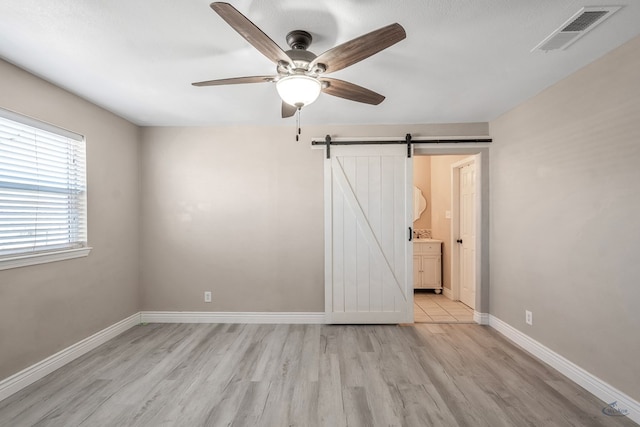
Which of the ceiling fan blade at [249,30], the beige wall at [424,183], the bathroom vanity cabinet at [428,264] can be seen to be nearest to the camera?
the ceiling fan blade at [249,30]

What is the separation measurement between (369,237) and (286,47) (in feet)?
7.33

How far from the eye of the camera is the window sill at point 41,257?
2134 mm

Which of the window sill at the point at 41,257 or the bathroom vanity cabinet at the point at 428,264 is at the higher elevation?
the window sill at the point at 41,257

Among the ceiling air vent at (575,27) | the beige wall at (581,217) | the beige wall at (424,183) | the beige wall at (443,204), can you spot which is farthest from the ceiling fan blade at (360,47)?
the beige wall at (424,183)

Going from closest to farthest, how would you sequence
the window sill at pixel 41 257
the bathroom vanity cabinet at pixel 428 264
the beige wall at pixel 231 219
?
the window sill at pixel 41 257, the beige wall at pixel 231 219, the bathroom vanity cabinet at pixel 428 264

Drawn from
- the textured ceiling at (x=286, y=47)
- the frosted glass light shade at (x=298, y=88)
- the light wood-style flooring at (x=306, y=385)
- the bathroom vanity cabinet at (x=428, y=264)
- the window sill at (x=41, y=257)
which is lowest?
the light wood-style flooring at (x=306, y=385)

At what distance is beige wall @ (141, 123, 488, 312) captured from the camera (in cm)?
357

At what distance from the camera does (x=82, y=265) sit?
2785 mm

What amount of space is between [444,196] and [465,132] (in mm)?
1622

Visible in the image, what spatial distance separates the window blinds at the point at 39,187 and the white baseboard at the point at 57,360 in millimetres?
907

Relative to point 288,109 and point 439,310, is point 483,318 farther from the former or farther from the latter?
point 288,109

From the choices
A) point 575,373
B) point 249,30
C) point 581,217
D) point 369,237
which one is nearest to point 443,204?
point 369,237

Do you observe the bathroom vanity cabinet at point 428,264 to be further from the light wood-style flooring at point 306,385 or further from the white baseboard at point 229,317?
the white baseboard at point 229,317

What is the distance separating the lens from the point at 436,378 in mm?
2348
